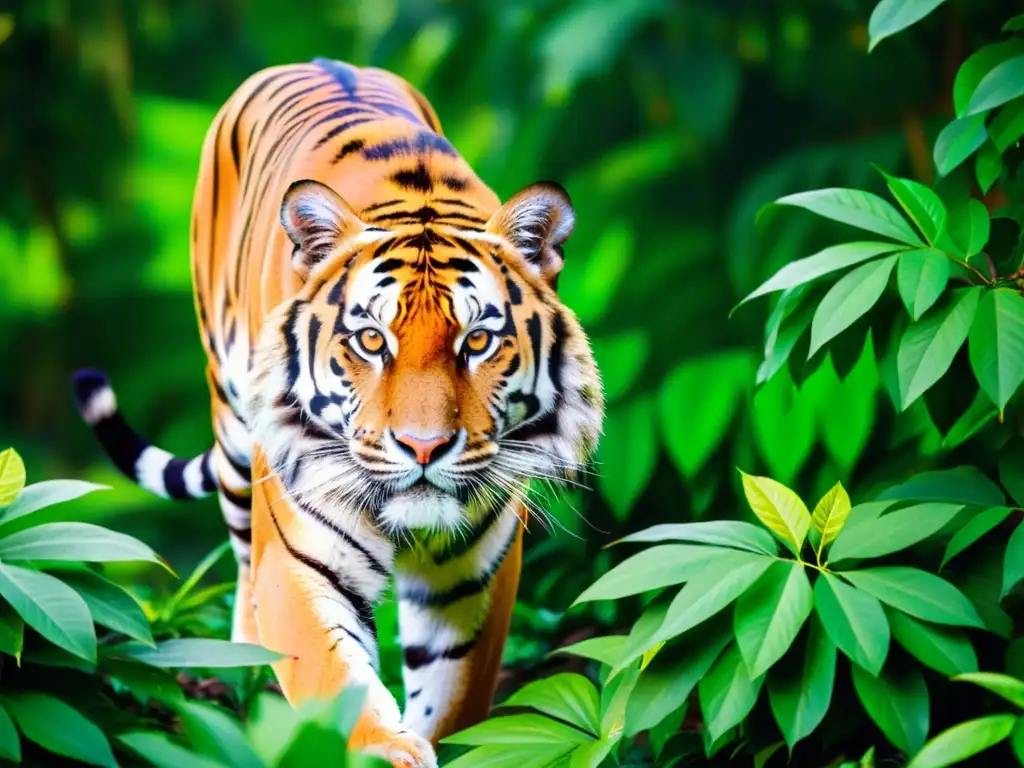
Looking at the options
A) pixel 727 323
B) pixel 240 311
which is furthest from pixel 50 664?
pixel 727 323

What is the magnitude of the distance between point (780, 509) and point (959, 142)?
62 centimetres

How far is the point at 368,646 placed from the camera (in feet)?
6.51

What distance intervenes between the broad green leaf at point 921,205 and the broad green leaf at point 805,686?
1.85ft

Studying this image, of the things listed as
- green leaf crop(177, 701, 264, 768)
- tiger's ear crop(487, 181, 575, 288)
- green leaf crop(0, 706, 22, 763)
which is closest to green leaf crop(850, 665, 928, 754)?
green leaf crop(177, 701, 264, 768)

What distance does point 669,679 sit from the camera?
1594mm

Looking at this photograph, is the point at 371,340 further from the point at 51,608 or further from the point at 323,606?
the point at 51,608

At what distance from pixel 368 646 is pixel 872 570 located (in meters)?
0.78

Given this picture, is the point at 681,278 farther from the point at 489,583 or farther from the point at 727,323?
the point at 489,583

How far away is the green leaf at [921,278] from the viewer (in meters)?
1.63

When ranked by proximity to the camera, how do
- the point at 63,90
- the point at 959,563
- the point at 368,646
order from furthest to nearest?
the point at 63,90 < the point at 368,646 < the point at 959,563

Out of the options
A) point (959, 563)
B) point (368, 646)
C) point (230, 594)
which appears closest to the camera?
point (959, 563)

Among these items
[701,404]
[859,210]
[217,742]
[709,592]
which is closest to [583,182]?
[701,404]

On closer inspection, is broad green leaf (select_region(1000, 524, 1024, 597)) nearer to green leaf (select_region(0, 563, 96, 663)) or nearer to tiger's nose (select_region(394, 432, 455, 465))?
tiger's nose (select_region(394, 432, 455, 465))

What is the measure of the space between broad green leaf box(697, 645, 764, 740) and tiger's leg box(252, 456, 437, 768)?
0.48 metres
